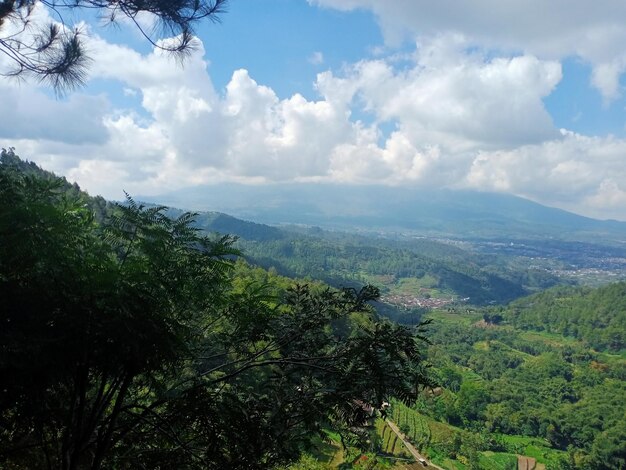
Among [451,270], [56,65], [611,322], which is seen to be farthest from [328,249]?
[56,65]

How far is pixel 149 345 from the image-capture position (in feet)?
8.35

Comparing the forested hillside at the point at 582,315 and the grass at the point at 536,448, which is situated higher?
the forested hillside at the point at 582,315

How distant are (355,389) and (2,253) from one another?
211 centimetres

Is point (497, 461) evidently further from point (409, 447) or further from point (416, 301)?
point (416, 301)

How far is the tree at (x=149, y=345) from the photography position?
238 centimetres

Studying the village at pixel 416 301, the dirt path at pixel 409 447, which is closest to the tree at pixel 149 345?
the dirt path at pixel 409 447

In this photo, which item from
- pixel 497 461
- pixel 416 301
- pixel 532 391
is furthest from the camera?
pixel 416 301

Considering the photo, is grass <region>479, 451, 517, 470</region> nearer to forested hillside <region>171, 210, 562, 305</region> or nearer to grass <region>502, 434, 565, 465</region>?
grass <region>502, 434, 565, 465</region>

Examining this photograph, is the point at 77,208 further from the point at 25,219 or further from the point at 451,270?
the point at 451,270

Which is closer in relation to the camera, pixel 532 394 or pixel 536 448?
pixel 536 448

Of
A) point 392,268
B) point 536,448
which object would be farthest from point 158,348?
point 392,268

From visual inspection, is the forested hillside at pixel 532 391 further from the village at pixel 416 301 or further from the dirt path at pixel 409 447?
the village at pixel 416 301

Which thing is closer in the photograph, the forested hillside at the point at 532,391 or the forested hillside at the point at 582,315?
the forested hillside at the point at 532,391

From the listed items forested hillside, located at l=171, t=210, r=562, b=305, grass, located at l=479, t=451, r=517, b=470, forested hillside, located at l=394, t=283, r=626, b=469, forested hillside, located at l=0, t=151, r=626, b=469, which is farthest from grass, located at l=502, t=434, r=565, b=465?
forested hillside, located at l=171, t=210, r=562, b=305
